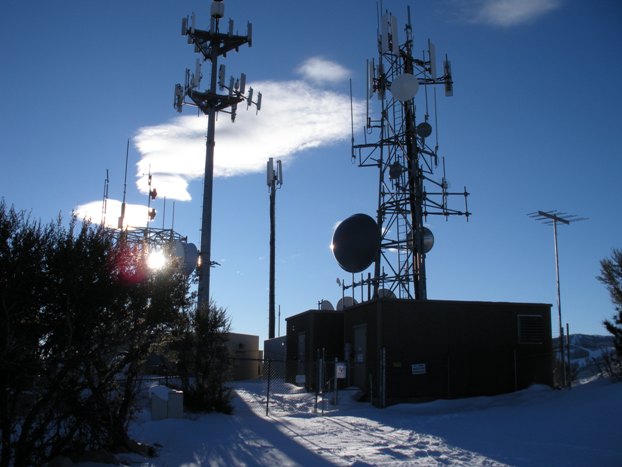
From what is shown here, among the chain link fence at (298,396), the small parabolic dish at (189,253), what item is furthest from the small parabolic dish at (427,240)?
the small parabolic dish at (189,253)

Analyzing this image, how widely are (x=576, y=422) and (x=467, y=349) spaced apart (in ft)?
24.9

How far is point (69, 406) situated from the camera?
8.86 meters

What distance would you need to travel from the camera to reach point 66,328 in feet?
27.8

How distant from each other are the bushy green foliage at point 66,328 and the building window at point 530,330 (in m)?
15.0

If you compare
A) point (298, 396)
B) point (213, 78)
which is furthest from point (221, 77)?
point (298, 396)

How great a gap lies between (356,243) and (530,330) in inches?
265

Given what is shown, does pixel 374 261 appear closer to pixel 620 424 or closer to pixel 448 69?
pixel 448 69

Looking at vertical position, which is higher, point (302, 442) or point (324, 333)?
point (324, 333)

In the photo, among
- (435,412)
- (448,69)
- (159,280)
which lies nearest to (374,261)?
(435,412)

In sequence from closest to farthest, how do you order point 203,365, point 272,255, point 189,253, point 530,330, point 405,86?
point 203,365
point 530,330
point 189,253
point 405,86
point 272,255

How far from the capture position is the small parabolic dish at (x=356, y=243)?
22906 millimetres

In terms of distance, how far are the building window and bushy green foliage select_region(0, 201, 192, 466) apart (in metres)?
15.0

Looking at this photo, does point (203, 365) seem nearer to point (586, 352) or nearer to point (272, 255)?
point (586, 352)

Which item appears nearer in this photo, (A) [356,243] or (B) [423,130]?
(A) [356,243]
